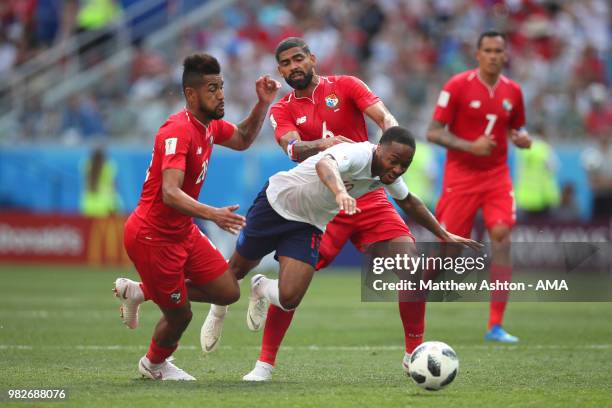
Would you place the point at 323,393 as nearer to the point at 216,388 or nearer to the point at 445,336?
the point at 216,388

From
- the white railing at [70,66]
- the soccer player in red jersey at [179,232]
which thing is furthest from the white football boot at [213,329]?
the white railing at [70,66]

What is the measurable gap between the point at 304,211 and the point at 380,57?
1528 cm

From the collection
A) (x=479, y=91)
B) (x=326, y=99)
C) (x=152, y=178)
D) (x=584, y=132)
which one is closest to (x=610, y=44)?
(x=584, y=132)

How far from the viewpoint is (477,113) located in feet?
39.8

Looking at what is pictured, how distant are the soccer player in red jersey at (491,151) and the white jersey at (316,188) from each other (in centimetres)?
322

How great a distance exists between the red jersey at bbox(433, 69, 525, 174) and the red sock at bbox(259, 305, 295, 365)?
3717 mm

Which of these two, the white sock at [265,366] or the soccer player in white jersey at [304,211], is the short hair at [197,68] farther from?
the white sock at [265,366]

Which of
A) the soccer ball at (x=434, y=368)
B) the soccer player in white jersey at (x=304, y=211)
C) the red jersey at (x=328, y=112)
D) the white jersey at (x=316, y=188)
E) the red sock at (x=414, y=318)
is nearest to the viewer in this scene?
the soccer ball at (x=434, y=368)

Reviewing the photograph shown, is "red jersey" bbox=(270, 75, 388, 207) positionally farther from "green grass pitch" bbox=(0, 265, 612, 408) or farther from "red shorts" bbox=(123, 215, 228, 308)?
"green grass pitch" bbox=(0, 265, 612, 408)

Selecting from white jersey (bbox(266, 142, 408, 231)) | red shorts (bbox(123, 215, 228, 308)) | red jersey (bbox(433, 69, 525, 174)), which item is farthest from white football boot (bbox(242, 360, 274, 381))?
red jersey (bbox(433, 69, 525, 174))

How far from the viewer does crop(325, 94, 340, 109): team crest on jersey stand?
9617 mm

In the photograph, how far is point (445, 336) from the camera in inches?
477

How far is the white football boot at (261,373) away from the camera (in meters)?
Answer: 8.72

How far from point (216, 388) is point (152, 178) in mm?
1637
